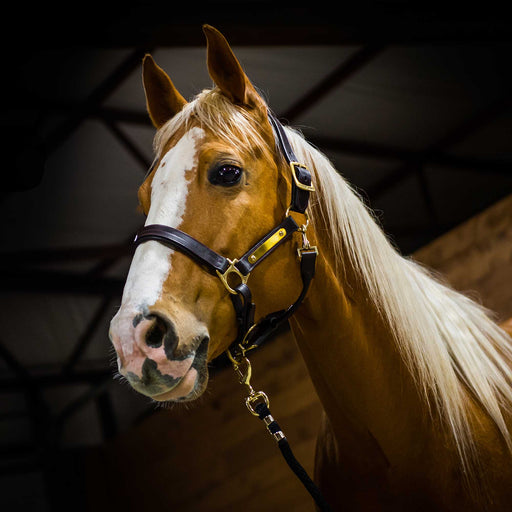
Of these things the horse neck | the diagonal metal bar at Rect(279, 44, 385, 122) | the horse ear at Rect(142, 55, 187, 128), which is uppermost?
the diagonal metal bar at Rect(279, 44, 385, 122)

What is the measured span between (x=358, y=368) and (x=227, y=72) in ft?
2.59

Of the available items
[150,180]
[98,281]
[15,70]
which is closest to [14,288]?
[98,281]

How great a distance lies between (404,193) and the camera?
14.6ft

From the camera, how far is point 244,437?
3.81 metres

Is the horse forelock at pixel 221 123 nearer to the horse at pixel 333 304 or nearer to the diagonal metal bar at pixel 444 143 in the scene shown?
the horse at pixel 333 304

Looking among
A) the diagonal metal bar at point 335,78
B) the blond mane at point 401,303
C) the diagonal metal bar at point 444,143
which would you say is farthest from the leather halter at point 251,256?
the diagonal metal bar at point 444,143

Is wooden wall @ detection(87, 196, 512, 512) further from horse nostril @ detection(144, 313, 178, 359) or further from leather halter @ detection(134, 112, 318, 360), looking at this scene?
horse nostril @ detection(144, 313, 178, 359)

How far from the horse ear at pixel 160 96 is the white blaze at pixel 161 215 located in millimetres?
301

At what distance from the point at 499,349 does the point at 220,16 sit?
1687 mm

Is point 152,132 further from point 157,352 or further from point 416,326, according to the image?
point 157,352

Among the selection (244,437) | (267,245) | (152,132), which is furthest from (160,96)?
(244,437)

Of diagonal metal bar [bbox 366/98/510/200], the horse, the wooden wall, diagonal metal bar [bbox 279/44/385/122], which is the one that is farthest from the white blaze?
diagonal metal bar [bbox 366/98/510/200]

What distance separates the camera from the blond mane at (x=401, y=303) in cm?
124

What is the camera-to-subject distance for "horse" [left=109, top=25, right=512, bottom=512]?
1.08 m
